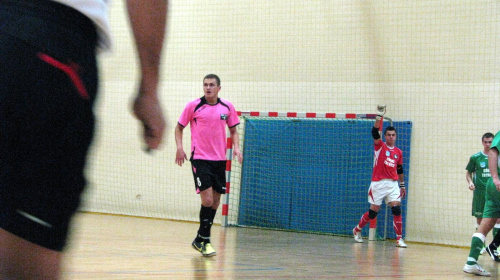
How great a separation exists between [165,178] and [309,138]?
3.22 m

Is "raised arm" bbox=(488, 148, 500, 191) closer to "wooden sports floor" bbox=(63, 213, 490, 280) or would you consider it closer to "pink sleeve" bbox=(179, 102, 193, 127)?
"wooden sports floor" bbox=(63, 213, 490, 280)

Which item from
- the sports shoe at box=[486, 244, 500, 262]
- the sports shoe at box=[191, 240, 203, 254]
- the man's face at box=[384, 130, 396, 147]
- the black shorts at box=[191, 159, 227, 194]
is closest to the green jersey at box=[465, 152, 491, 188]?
the man's face at box=[384, 130, 396, 147]

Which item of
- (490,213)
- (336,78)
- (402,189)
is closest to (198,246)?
(490,213)

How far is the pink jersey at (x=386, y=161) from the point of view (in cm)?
1101

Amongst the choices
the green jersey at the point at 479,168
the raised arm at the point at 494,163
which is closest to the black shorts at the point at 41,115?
the raised arm at the point at 494,163

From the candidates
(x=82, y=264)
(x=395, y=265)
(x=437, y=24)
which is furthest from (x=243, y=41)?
(x=82, y=264)

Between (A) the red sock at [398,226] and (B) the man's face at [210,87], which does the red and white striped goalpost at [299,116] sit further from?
(B) the man's face at [210,87]

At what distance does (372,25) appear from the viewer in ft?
39.8

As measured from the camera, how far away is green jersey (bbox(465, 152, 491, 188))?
1027cm

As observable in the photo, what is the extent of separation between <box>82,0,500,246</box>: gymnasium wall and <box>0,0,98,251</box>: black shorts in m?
8.82

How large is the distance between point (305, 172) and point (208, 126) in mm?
4928

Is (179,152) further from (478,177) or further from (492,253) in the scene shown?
(478,177)

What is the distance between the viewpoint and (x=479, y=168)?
33.9 ft

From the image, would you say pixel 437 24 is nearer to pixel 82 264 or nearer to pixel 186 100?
pixel 186 100
